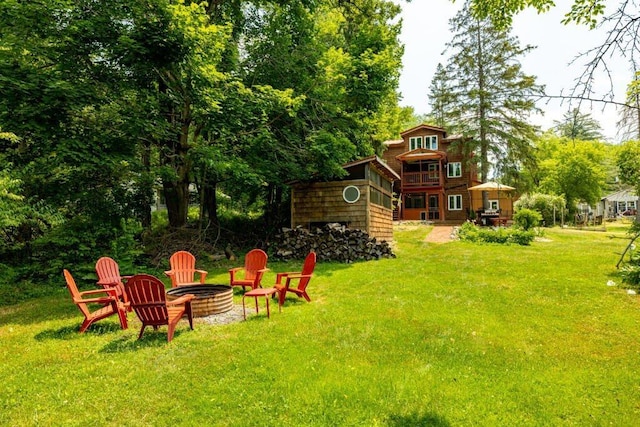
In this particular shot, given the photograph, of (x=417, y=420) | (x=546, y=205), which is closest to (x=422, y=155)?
(x=546, y=205)

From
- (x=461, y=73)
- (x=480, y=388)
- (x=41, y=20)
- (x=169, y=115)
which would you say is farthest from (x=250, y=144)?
(x=461, y=73)

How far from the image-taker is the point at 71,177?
962 cm

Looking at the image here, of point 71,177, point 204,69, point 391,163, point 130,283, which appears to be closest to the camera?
point 130,283

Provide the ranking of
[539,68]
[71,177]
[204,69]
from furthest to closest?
[71,177] < [204,69] < [539,68]

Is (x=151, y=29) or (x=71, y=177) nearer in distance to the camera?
(x=151, y=29)

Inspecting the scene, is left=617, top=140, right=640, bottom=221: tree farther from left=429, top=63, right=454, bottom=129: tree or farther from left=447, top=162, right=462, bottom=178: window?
left=429, top=63, right=454, bottom=129: tree

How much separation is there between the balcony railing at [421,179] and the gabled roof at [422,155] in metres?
1.26

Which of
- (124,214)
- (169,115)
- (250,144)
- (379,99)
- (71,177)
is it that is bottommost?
(124,214)

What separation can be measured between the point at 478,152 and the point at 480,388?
86.8 feet

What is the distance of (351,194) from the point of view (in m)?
12.8

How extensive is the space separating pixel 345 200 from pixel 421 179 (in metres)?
15.6

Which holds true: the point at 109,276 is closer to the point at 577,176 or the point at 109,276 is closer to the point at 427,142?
the point at 427,142

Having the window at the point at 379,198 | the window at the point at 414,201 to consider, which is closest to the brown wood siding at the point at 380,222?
the window at the point at 379,198

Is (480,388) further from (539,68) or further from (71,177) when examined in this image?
(71,177)
